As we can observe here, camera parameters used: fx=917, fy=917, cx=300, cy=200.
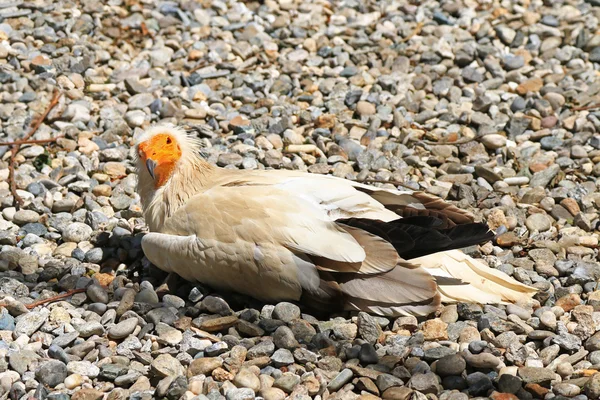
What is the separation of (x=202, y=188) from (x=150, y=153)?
348mm

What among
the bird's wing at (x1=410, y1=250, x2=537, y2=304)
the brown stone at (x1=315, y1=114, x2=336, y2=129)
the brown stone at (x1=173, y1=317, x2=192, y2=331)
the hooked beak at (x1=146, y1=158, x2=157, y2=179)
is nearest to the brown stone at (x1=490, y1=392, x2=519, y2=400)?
the bird's wing at (x1=410, y1=250, x2=537, y2=304)

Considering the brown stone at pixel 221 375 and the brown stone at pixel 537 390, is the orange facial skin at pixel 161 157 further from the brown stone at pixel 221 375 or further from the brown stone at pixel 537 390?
the brown stone at pixel 537 390

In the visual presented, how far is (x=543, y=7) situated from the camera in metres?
7.70

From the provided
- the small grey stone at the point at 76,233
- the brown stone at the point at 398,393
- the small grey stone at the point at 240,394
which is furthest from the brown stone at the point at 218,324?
the small grey stone at the point at 76,233

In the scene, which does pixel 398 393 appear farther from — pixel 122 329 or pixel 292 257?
pixel 122 329

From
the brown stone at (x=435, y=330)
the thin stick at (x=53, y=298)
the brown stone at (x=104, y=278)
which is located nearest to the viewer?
the brown stone at (x=435, y=330)

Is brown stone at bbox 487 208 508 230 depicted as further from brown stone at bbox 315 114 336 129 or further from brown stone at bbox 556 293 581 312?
brown stone at bbox 315 114 336 129

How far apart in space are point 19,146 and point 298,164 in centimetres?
180

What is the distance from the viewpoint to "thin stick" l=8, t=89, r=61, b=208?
536 cm

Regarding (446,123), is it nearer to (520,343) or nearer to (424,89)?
(424,89)

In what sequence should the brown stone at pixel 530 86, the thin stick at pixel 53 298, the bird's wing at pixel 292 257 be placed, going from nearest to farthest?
the bird's wing at pixel 292 257 → the thin stick at pixel 53 298 → the brown stone at pixel 530 86

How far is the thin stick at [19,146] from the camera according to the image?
17.6 ft

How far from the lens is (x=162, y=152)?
4934 mm

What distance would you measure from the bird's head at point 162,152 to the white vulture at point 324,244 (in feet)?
0.31
